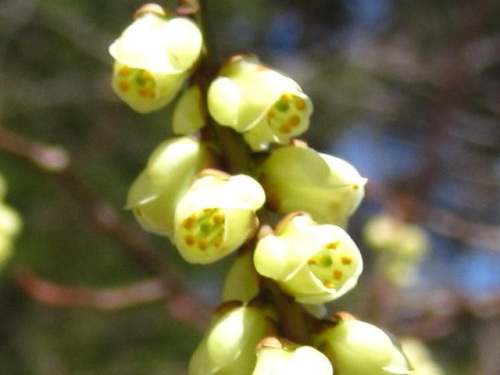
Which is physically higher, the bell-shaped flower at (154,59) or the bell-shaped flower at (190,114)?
the bell-shaped flower at (154,59)

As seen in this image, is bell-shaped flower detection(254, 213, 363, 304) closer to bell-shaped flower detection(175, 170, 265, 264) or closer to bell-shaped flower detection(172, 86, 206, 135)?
bell-shaped flower detection(175, 170, 265, 264)

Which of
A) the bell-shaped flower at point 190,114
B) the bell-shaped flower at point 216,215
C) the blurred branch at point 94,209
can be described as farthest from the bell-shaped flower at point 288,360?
the blurred branch at point 94,209

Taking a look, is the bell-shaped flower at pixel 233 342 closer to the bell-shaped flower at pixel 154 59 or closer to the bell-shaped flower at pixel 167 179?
the bell-shaped flower at pixel 167 179

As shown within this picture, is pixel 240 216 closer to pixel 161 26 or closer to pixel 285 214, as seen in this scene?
pixel 285 214

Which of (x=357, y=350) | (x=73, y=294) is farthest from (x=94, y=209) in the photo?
(x=357, y=350)

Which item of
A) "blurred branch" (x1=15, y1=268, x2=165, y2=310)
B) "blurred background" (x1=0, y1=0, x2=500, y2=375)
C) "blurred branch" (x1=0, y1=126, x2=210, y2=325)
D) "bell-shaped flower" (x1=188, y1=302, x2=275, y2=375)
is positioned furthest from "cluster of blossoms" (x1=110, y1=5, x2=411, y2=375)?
"blurred background" (x1=0, y1=0, x2=500, y2=375)

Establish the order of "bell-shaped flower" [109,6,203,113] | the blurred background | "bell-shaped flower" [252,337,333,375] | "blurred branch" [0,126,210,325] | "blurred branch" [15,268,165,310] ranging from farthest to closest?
the blurred background, "blurred branch" [15,268,165,310], "blurred branch" [0,126,210,325], "bell-shaped flower" [109,6,203,113], "bell-shaped flower" [252,337,333,375]
